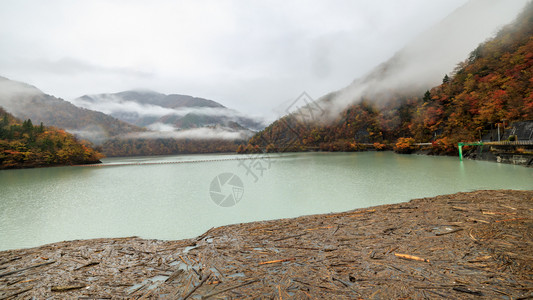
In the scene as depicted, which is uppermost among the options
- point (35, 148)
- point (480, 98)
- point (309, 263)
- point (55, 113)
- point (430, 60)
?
point (430, 60)

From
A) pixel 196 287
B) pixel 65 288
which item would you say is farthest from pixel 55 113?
pixel 196 287

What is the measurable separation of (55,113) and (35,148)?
8227 cm

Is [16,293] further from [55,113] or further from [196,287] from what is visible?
[55,113]

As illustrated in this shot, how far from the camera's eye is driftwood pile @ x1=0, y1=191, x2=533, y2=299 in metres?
1.97

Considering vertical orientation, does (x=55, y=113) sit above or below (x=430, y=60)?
below

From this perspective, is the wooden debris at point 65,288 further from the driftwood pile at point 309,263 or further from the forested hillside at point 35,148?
the forested hillside at point 35,148

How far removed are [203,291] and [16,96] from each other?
147 m

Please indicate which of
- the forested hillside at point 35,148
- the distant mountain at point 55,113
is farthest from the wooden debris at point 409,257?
the distant mountain at point 55,113

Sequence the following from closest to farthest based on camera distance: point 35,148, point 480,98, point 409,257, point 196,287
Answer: point 196,287 → point 409,257 → point 480,98 → point 35,148

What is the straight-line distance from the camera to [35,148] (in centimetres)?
3312

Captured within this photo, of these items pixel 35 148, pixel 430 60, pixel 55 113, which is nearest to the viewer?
pixel 35 148

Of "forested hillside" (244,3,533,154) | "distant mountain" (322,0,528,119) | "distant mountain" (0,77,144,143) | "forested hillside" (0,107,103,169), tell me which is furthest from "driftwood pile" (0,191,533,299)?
"distant mountain" (0,77,144,143)

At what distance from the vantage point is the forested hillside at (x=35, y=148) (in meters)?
31.0

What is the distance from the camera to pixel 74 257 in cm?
322
